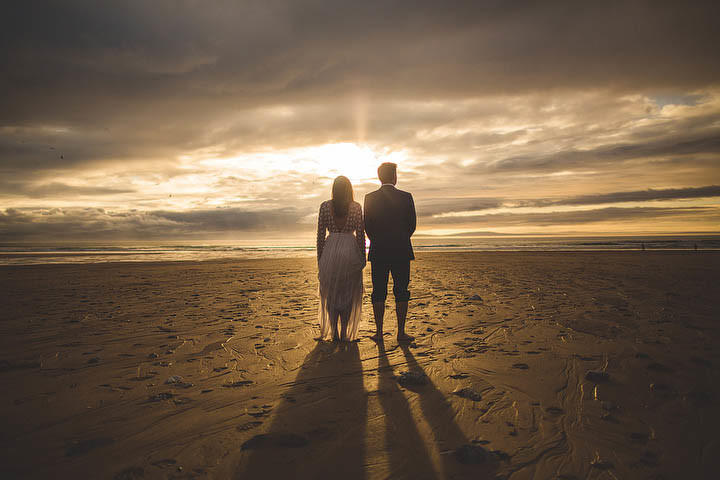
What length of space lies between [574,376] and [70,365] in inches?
221

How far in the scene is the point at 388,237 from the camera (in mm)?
5402

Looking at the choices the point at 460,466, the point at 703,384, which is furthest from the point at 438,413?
the point at 703,384

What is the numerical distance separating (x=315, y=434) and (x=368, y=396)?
2.60ft

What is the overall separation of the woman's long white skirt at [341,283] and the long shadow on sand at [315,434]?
56.4 inches

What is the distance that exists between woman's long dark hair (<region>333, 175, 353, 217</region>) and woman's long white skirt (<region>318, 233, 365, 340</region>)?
40cm

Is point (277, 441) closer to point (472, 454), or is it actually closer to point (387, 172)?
point (472, 454)

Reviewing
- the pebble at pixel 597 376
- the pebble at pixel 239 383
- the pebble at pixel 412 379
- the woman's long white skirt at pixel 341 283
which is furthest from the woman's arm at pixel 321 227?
the pebble at pixel 597 376

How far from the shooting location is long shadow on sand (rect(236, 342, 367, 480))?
2193 millimetres

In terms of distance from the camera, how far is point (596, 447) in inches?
93.9

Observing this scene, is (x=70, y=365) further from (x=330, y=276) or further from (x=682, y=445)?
(x=682, y=445)

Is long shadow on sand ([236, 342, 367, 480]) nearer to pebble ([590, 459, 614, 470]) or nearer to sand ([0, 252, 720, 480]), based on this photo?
sand ([0, 252, 720, 480])

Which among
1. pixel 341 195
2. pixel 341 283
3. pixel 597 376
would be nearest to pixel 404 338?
pixel 341 283

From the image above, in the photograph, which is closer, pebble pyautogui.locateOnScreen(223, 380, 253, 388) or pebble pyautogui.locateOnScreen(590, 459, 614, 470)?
pebble pyautogui.locateOnScreen(590, 459, 614, 470)

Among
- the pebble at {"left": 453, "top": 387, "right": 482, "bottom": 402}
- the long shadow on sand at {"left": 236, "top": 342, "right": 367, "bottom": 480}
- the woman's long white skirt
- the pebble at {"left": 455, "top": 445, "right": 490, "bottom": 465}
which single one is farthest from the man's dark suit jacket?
the pebble at {"left": 455, "top": 445, "right": 490, "bottom": 465}
